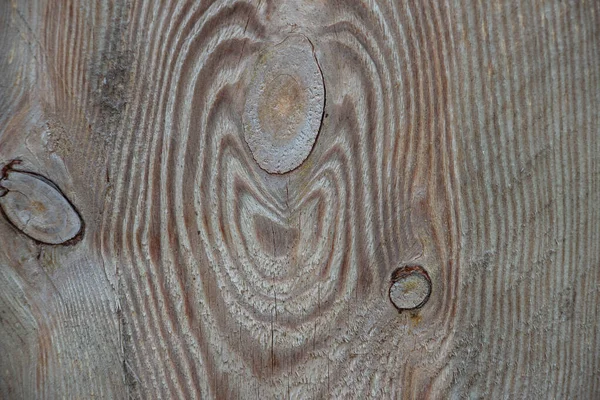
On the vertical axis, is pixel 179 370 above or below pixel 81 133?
below

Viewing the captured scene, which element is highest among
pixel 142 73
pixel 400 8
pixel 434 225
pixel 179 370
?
pixel 400 8

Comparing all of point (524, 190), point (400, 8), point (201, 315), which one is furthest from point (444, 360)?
point (400, 8)

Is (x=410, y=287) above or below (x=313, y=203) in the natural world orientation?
below

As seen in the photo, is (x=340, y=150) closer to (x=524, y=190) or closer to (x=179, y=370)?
(x=524, y=190)
